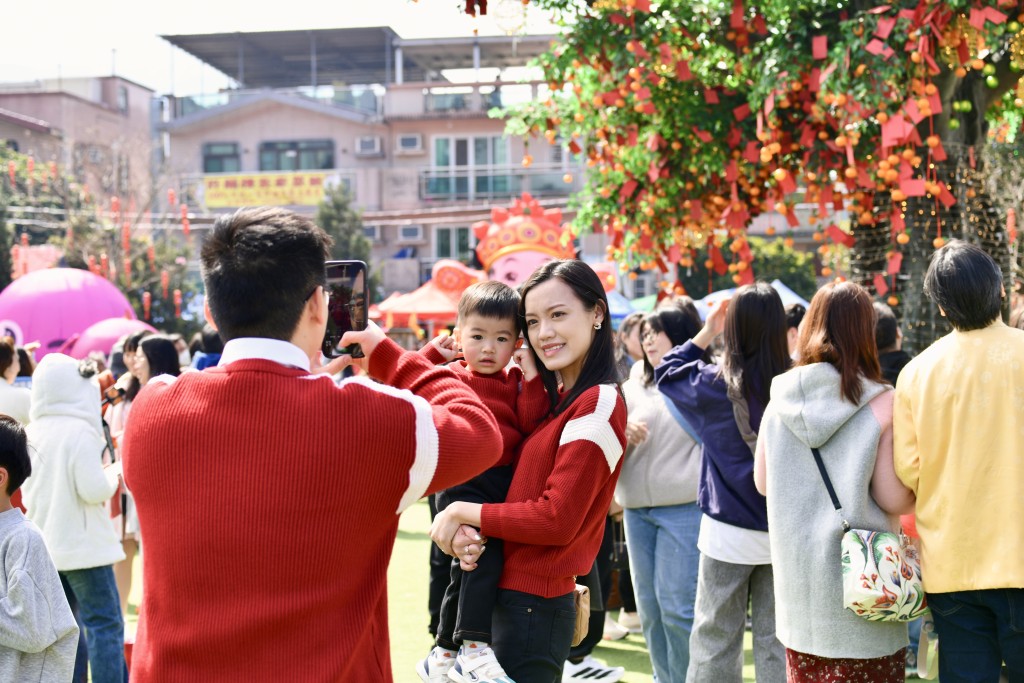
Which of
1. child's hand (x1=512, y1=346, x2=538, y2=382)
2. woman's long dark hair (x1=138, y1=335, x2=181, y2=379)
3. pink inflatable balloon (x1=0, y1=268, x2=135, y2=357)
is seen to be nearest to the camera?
child's hand (x1=512, y1=346, x2=538, y2=382)

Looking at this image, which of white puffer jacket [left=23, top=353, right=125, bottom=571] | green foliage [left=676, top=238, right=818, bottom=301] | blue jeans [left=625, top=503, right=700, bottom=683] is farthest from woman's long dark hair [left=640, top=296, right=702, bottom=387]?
green foliage [left=676, top=238, right=818, bottom=301]

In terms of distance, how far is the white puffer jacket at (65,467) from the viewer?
15.3 feet

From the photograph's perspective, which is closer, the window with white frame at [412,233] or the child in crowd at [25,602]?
the child in crowd at [25,602]

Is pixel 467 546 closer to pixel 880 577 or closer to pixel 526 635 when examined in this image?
pixel 526 635

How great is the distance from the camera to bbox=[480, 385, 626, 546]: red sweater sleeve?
2602 millimetres

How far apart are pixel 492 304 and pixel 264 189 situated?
30.0 m

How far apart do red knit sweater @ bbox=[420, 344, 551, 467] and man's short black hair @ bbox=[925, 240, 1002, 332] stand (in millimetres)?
1343

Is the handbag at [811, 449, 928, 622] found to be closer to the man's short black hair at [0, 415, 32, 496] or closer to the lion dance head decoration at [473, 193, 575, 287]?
the man's short black hair at [0, 415, 32, 496]

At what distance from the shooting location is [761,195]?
695 cm

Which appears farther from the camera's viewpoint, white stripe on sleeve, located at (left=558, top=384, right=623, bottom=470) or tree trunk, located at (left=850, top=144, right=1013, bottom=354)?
tree trunk, located at (left=850, top=144, right=1013, bottom=354)

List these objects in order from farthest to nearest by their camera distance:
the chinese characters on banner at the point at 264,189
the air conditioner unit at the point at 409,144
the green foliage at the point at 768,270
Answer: the air conditioner unit at the point at 409,144 < the chinese characters on banner at the point at 264,189 < the green foliage at the point at 768,270

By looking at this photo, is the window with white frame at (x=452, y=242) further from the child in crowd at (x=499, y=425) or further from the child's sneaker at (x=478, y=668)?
the child's sneaker at (x=478, y=668)

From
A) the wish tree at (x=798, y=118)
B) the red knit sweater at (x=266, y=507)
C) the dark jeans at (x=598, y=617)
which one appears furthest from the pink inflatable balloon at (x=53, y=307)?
the red knit sweater at (x=266, y=507)

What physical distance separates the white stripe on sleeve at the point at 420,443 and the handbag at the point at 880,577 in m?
1.73
